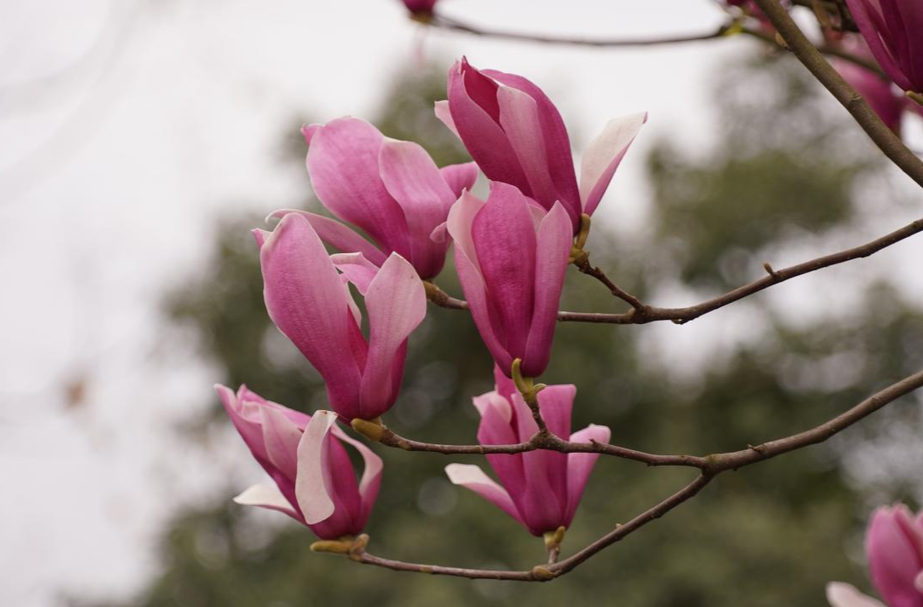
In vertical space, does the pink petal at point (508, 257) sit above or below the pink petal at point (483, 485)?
above

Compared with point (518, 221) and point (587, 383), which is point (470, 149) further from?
point (587, 383)

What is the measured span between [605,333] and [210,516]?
247cm

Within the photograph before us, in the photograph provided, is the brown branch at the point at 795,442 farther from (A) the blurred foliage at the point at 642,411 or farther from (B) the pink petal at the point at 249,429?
(A) the blurred foliage at the point at 642,411

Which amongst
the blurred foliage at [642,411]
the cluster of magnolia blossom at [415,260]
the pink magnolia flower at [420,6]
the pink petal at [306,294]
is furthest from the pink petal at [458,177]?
the blurred foliage at [642,411]

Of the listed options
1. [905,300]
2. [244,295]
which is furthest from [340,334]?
[905,300]

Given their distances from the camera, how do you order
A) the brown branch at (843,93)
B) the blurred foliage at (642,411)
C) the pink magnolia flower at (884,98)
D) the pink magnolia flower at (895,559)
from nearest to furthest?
the brown branch at (843,93) < the pink magnolia flower at (895,559) < the pink magnolia flower at (884,98) < the blurred foliage at (642,411)

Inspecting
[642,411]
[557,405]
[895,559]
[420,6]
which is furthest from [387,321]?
[642,411]

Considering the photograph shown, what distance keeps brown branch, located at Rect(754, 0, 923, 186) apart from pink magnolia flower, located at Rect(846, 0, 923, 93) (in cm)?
4

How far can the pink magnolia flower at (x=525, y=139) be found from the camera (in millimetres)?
441

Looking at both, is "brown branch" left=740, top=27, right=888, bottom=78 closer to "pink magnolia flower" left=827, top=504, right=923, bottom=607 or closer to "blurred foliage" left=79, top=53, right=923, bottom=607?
"pink magnolia flower" left=827, top=504, right=923, bottom=607

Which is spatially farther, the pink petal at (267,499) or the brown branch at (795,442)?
the pink petal at (267,499)

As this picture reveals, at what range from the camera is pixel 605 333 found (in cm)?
628

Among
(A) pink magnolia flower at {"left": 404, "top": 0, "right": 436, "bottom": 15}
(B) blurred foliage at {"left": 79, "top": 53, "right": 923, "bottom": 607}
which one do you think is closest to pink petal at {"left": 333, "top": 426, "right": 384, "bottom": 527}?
(A) pink magnolia flower at {"left": 404, "top": 0, "right": 436, "bottom": 15}

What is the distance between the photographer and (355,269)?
18.5 inches
